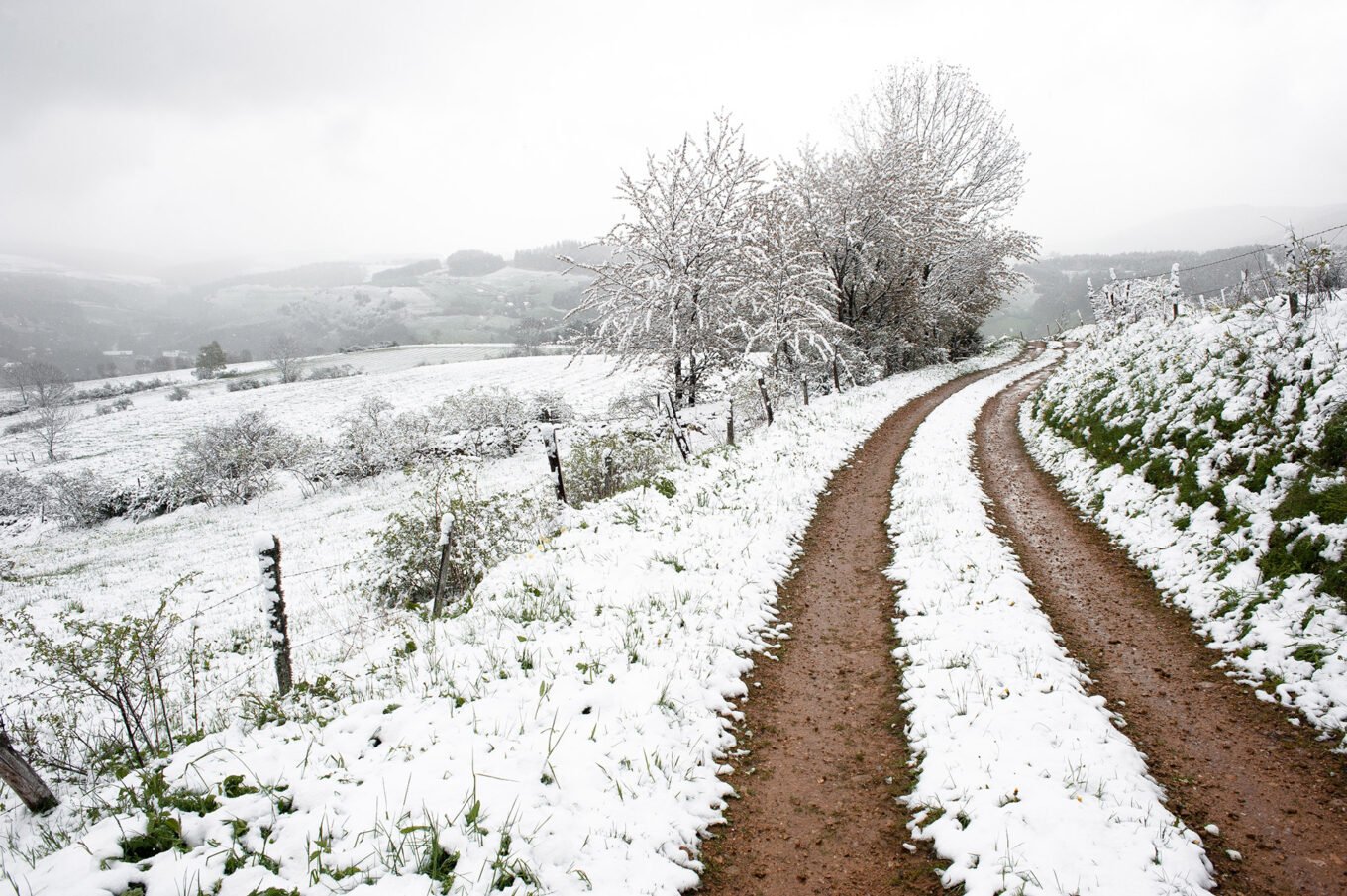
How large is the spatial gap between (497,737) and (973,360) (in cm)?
4664

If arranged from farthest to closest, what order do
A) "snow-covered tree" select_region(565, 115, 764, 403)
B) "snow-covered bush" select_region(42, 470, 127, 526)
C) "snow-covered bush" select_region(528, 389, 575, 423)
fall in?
1. "snow-covered bush" select_region(528, 389, 575, 423)
2. "snow-covered bush" select_region(42, 470, 127, 526)
3. "snow-covered tree" select_region(565, 115, 764, 403)

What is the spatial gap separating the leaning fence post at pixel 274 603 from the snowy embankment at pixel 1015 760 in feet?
21.9

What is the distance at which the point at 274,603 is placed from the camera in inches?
253

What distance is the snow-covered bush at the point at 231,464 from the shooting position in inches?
1167

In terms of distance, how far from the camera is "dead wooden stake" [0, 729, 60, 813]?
446 cm

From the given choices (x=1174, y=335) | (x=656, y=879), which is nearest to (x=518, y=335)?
(x=1174, y=335)

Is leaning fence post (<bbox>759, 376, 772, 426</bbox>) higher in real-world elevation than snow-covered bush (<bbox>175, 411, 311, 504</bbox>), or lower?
higher

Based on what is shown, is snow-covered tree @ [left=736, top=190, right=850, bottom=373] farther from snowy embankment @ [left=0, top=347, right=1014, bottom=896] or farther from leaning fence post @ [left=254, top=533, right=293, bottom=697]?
leaning fence post @ [left=254, top=533, right=293, bottom=697]

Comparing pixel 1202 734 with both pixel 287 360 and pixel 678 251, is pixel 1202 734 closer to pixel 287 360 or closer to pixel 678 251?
pixel 678 251

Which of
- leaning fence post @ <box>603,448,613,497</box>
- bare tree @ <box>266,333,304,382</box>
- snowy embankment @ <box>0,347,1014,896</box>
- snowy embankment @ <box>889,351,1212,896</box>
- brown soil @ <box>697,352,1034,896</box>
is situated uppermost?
bare tree @ <box>266,333,304,382</box>

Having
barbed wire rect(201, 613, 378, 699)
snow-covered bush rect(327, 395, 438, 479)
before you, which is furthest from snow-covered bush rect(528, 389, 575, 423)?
barbed wire rect(201, 613, 378, 699)

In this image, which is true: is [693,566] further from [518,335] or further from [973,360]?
[518,335]

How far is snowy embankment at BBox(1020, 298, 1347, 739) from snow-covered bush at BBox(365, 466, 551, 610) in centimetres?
1000

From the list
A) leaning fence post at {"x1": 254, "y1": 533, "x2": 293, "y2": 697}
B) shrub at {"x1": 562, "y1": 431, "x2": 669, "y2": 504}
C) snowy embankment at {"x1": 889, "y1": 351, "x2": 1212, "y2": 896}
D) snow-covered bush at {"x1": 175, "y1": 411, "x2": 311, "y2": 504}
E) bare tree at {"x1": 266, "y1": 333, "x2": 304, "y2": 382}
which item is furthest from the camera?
bare tree at {"x1": 266, "y1": 333, "x2": 304, "y2": 382}
